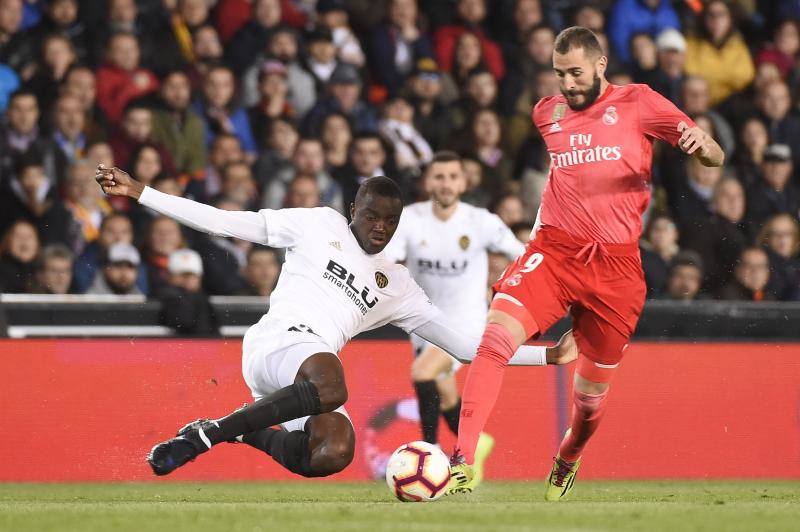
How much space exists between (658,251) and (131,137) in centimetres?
451

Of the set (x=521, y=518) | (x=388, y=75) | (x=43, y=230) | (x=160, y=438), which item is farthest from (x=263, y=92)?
(x=521, y=518)

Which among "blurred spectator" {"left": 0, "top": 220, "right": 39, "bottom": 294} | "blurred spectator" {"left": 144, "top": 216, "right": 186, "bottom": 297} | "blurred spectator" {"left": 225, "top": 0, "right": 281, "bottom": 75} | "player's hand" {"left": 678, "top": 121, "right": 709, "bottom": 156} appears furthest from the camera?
"blurred spectator" {"left": 225, "top": 0, "right": 281, "bottom": 75}

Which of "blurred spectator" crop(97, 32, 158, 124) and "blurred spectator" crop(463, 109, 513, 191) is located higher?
"blurred spectator" crop(97, 32, 158, 124)

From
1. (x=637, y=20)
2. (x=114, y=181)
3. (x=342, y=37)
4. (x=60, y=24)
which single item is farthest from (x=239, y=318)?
(x=637, y=20)

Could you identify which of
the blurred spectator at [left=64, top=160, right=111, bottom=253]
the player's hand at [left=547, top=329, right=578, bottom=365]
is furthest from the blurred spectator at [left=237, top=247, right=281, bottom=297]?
the player's hand at [left=547, top=329, right=578, bottom=365]

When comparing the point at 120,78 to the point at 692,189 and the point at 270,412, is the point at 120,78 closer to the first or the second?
the point at 692,189

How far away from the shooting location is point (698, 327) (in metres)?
10.8

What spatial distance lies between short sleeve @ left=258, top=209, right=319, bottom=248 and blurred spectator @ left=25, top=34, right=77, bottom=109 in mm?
4765

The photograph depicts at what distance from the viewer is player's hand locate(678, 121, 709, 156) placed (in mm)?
7141

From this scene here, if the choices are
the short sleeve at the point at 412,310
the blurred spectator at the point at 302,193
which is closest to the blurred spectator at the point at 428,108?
the blurred spectator at the point at 302,193

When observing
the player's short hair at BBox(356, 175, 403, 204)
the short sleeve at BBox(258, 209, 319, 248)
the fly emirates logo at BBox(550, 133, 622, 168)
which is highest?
the fly emirates logo at BBox(550, 133, 622, 168)

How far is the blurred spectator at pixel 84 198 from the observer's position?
37.0 feet

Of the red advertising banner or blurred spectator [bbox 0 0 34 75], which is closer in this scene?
the red advertising banner

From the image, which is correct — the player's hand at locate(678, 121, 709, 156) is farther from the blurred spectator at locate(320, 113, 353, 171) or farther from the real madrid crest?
the blurred spectator at locate(320, 113, 353, 171)
